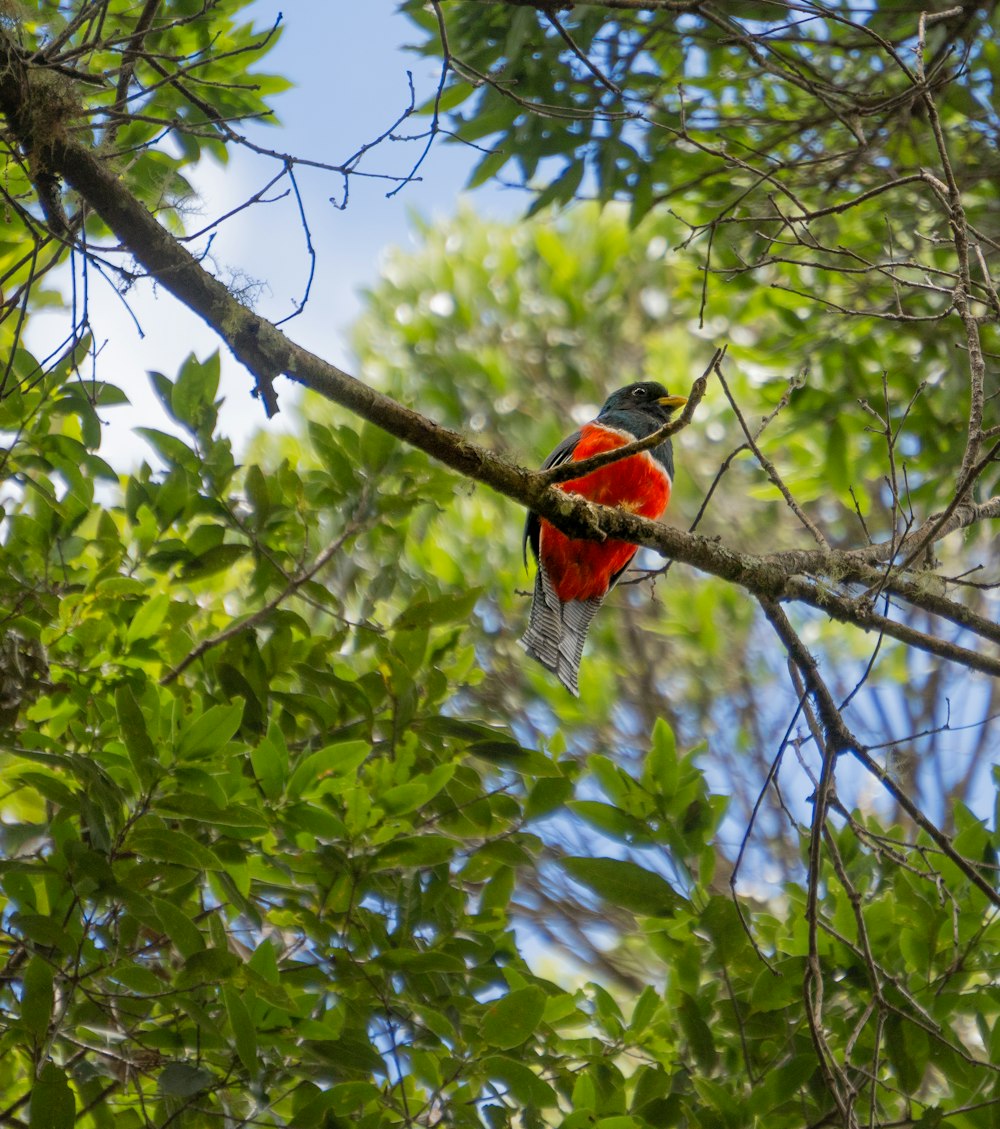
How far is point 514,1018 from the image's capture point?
2.56m

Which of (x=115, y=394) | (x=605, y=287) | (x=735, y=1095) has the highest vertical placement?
(x=605, y=287)

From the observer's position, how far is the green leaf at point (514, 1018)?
2.55 metres

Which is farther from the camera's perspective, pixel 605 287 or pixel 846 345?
pixel 605 287

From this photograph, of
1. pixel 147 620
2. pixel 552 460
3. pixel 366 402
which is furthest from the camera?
pixel 552 460

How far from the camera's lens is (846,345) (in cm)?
535

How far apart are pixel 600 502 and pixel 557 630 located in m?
0.54

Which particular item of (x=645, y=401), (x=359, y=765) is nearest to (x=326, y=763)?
(x=359, y=765)

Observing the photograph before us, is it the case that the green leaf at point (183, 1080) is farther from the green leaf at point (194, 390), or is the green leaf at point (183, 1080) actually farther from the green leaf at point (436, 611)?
the green leaf at point (194, 390)

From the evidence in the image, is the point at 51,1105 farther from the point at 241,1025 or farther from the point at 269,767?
the point at 269,767

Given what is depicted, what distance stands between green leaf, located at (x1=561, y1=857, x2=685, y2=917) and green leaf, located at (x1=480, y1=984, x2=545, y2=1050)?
349mm

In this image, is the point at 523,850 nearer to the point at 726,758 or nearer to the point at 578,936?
the point at 578,936

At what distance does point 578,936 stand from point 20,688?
17.5ft

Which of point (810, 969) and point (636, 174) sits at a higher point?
point (636, 174)

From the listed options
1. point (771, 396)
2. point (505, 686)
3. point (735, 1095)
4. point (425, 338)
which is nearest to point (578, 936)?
point (505, 686)
